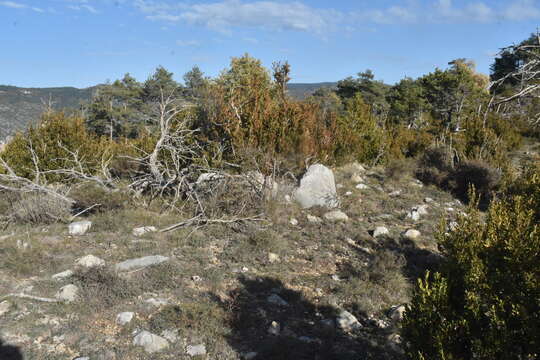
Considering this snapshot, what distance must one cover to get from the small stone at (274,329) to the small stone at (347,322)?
731mm

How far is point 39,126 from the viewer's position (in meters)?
11.8

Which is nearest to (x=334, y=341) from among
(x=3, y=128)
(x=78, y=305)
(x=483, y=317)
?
(x=483, y=317)

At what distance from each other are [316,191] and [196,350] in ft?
21.2

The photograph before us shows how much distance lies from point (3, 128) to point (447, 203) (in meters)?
44.5

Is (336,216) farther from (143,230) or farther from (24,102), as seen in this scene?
(24,102)

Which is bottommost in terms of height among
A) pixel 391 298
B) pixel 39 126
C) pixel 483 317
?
pixel 391 298

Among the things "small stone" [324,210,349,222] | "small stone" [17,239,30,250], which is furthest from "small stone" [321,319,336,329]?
"small stone" [17,239,30,250]

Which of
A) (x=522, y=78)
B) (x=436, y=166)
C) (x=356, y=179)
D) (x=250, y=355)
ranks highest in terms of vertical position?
(x=522, y=78)

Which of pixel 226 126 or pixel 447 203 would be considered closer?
pixel 226 126

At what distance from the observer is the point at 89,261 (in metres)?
5.86

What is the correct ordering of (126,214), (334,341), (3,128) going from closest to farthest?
(334,341), (126,214), (3,128)

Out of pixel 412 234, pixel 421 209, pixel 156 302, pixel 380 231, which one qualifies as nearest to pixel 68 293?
pixel 156 302

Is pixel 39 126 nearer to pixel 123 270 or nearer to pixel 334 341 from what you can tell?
pixel 123 270

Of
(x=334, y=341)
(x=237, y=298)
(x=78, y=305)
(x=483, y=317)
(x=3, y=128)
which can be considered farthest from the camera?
(x=3, y=128)
